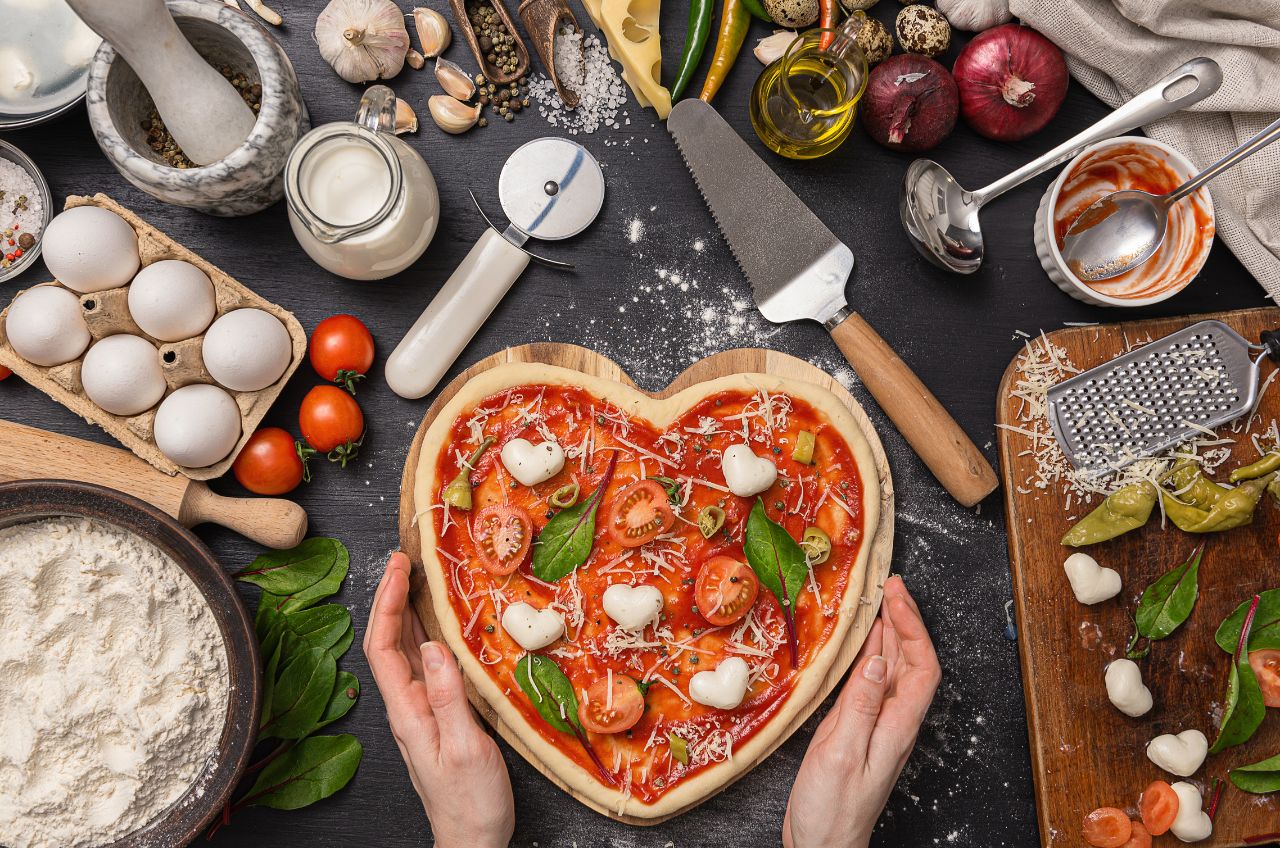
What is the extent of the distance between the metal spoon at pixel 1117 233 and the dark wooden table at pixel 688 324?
0.12 m

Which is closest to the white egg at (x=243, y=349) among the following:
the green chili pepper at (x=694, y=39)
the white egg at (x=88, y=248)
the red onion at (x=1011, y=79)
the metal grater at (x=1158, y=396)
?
the white egg at (x=88, y=248)

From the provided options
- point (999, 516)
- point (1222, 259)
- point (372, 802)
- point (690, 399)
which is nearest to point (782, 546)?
point (690, 399)

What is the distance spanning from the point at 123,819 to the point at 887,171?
2788mm

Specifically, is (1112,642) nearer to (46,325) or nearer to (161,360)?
(161,360)

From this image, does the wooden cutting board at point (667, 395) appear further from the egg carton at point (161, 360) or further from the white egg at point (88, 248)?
the white egg at point (88, 248)

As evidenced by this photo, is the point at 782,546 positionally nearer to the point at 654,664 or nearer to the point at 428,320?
the point at 654,664

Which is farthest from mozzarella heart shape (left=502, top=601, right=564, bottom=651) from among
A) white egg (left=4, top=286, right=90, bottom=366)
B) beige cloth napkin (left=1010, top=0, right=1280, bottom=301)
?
beige cloth napkin (left=1010, top=0, right=1280, bottom=301)

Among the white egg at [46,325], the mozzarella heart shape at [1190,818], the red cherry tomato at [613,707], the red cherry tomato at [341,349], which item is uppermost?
the white egg at [46,325]

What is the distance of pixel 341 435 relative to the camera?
2248 mm

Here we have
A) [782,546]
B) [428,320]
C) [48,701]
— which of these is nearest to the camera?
[48,701]

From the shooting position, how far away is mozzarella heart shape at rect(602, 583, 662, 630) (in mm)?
2131

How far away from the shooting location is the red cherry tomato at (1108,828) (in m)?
2.26

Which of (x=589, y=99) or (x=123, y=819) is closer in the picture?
(x=123, y=819)

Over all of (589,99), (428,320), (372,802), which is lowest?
(372,802)
